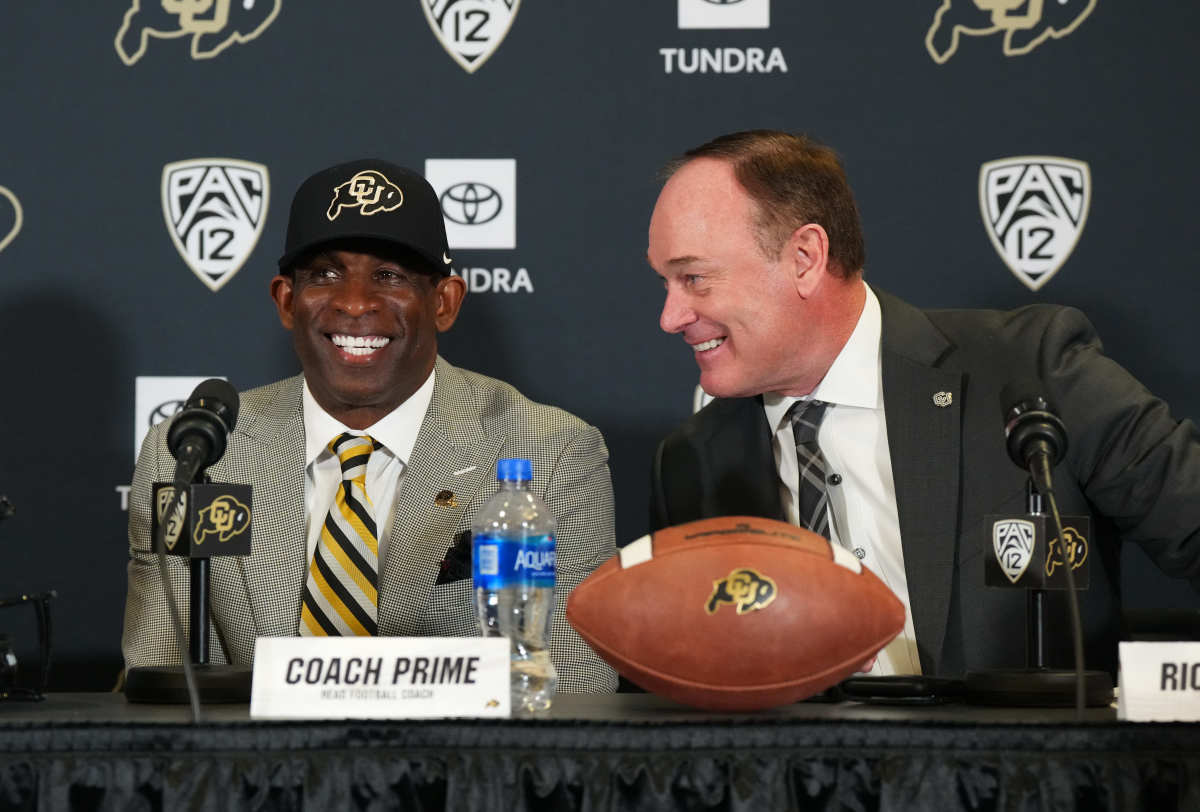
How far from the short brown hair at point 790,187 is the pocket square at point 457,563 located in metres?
0.71

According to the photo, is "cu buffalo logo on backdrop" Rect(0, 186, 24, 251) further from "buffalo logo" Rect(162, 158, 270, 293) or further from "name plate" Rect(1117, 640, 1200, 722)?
"name plate" Rect(1117, 640, 1200, 722)

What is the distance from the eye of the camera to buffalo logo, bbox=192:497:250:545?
61.1 inches

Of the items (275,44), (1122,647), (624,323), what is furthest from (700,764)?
(275,44)

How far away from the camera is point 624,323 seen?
287 cm

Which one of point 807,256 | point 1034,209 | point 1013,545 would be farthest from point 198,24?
point 1013,545

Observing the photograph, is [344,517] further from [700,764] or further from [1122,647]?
[1122,647]

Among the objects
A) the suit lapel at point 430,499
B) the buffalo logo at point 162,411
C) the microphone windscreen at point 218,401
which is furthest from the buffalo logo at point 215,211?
the microphone windscreen at point 218,401

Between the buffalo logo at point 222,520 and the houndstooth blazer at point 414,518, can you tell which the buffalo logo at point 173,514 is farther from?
the houndstooth blazer at point 414,518

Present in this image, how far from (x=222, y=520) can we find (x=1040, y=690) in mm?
955

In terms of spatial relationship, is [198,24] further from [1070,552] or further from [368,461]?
[1070,552]

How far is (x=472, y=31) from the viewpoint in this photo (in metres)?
2.88

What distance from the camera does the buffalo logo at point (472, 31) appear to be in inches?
113

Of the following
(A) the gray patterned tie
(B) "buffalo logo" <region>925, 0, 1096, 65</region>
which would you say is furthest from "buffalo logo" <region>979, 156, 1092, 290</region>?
(A) the gray patterned tie

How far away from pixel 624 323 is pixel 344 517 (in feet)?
2.63
